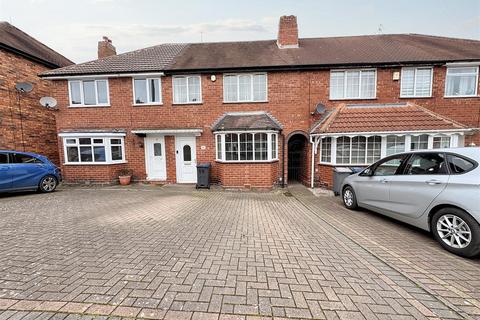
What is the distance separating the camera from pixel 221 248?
3551 mm

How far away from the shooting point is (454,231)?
11.1 feet

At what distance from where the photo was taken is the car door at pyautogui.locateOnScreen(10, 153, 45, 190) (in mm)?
7414

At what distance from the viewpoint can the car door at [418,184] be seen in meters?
3.70

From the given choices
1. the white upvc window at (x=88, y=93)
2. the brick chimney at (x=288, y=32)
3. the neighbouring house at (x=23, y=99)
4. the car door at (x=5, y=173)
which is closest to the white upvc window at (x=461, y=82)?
the brick chimney at (x=288, y=32)

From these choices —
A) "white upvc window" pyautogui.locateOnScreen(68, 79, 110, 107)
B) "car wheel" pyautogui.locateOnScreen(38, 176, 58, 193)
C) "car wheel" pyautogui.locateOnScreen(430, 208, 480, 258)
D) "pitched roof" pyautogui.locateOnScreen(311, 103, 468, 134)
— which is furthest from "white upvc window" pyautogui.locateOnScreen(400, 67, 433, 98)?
"car wheel" pyautogui.locateOnScreen(38, 176, 58, 193)

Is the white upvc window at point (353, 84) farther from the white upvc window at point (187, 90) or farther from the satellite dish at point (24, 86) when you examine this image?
the satellite dish at point (24, 86)

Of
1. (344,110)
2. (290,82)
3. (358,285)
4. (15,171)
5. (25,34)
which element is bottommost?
(358,285)

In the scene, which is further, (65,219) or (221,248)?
(65,219)

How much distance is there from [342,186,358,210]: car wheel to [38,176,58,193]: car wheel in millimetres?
11132

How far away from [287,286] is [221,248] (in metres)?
1.36

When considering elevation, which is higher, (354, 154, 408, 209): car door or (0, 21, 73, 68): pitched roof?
(0, 21, 73, 68): pitched roof

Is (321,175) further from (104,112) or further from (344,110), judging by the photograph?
(104,112)

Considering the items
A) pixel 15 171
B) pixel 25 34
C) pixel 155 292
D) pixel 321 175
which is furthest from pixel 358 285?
pixel 25 34

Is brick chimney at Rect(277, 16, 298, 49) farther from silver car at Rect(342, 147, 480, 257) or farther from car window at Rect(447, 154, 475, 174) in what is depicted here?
car window at Rect(447, 154, 475, 174)
